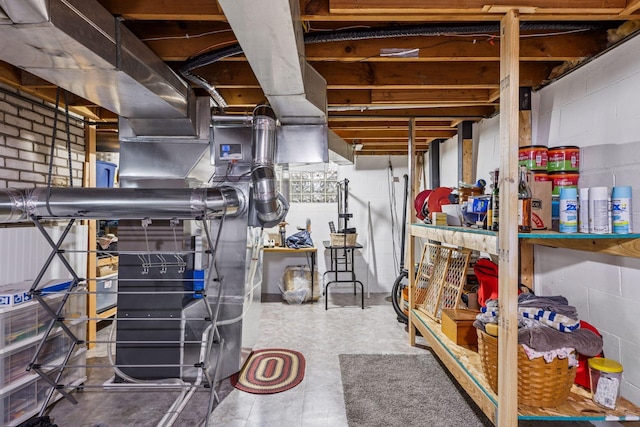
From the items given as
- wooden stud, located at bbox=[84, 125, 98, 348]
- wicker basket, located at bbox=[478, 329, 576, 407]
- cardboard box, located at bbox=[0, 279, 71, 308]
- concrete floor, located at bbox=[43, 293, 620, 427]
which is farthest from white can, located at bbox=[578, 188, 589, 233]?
wooden stud, located at bbox=[84, 125, 98, 348]

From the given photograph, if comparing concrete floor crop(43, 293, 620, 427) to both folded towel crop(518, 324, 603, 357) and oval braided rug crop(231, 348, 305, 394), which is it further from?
folded towel crop(518, 324, 603, 357)

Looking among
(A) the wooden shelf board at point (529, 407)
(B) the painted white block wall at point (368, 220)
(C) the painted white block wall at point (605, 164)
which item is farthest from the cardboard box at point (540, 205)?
(B) the painted white block wall at point (368, 220)

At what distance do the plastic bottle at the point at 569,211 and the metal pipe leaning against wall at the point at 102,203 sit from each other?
1894 millimetres

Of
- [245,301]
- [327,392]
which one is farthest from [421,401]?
[245,301]

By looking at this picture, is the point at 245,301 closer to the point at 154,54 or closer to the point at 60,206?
the point at 60,206

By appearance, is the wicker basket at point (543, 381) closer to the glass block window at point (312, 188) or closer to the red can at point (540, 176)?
the red can at point (540, 176)

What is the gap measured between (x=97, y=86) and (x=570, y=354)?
266 centimetres

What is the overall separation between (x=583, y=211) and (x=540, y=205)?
Result: 171 millimetres

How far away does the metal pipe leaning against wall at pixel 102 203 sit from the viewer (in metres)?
2.04

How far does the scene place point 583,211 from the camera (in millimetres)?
1617

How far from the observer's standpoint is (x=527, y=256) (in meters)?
2.45

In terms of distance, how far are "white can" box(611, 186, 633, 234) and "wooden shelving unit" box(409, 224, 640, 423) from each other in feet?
0.12

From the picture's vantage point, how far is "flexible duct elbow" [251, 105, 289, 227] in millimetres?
2668

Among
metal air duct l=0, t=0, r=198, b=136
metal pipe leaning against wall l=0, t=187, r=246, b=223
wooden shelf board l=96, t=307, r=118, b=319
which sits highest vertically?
metal air duct l=0, t=0, r=198, b=136
